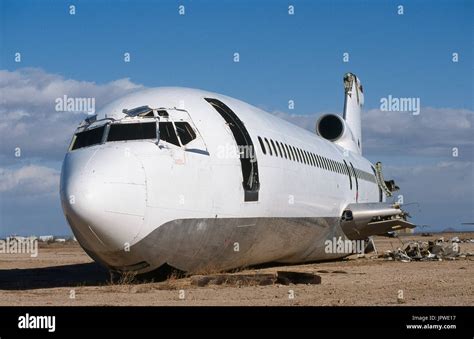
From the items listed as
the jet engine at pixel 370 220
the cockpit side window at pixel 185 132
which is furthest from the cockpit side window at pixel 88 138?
the jet engine at pixel 370 220

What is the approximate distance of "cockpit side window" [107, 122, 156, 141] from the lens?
49.6 ft

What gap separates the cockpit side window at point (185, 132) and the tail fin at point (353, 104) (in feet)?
87.1

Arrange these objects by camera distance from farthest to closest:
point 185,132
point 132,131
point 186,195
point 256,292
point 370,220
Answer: point 370,220, point 185,132, point 132,131, point 186,195, point 256,292

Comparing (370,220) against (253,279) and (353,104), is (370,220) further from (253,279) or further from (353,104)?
(353,104)

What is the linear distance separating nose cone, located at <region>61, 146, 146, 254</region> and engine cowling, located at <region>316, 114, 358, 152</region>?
72.2 feet

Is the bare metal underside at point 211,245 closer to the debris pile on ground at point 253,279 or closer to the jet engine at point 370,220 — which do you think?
the debris pile on ground at point 253,279

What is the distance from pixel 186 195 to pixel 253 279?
270cm

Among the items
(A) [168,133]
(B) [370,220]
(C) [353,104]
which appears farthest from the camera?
(C) [353,104]

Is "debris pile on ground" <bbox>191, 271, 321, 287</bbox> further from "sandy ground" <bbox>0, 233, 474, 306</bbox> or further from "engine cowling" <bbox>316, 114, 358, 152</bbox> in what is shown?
"engine cowling" <bbox>316, 114, 358, 152</bbox>

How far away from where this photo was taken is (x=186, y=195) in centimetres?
1497

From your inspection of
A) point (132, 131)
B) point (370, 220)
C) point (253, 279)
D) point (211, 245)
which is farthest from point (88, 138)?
point (370, 220)
